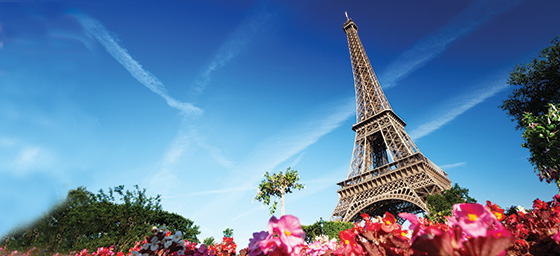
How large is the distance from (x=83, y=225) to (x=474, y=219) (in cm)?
762

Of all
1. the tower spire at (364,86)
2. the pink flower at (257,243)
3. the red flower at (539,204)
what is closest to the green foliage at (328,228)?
the tower spire at (364,86)

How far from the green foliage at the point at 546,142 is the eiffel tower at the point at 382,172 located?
10694 millimetres

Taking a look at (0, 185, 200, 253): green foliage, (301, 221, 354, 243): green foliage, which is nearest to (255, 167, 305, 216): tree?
(301, 221, 354, 243): green foliage

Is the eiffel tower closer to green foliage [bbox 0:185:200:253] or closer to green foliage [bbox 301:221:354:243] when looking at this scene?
green foliage [bbox 301:221:354:243]

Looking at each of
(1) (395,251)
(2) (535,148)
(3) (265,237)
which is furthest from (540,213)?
(2) (535,148)

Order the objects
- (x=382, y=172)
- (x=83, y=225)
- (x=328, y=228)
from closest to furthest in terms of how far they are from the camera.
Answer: (x=83, y=225) < (x=328, y=228) < (x=382, y=172)

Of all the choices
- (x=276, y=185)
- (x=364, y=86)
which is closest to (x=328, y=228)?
(x=276, y=185)

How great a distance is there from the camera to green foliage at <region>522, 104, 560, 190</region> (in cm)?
938

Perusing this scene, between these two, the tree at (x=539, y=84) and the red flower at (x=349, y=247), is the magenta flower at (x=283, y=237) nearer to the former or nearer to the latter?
the red flower at (x=349, y=247)

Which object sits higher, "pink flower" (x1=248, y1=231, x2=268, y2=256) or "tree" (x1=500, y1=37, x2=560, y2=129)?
"tree" (x1=500, y1=37, x2=560, y2=129)

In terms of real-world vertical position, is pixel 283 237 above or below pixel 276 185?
below

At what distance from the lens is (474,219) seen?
2.97ft

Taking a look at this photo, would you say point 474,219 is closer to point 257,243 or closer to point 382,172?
point 257,243

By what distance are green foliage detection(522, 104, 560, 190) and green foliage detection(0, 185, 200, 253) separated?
1591 cm
